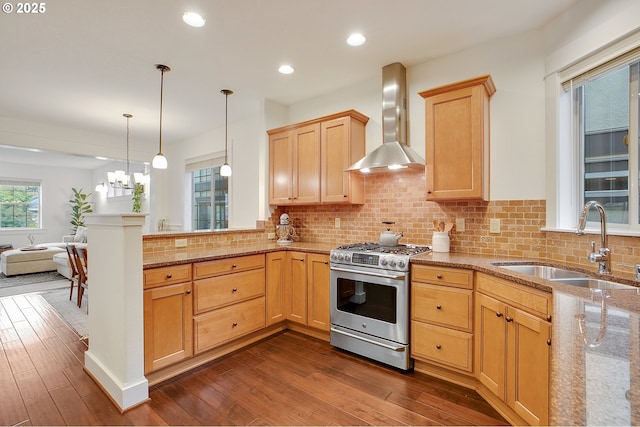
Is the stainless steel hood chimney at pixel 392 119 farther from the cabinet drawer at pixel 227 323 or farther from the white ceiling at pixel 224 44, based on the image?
the cabinet drawer at pixel 227 323

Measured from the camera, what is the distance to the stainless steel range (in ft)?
7.97

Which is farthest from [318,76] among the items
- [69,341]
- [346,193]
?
[69,341]

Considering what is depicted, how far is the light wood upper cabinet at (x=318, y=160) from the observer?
3246 millimetres

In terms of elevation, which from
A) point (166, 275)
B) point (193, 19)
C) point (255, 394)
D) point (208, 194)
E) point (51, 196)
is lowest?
point (255, 394)

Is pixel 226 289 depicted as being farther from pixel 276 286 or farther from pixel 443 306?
pixel 443 306

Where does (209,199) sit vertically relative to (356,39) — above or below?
below

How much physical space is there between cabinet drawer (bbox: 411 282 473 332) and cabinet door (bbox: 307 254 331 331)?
2.89ft

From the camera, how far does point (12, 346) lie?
2.91 m

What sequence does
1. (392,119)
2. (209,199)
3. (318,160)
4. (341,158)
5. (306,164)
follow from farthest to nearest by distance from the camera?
(209,199), (306,164), (318,160), (341,158), (392,119)

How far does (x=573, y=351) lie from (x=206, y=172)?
18.7 feet

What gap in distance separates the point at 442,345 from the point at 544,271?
0.91 m

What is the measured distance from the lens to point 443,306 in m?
2.28

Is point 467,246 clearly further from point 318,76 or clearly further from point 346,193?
point 318,76

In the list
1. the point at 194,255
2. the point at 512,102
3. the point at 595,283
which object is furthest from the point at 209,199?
the point at 595,283
